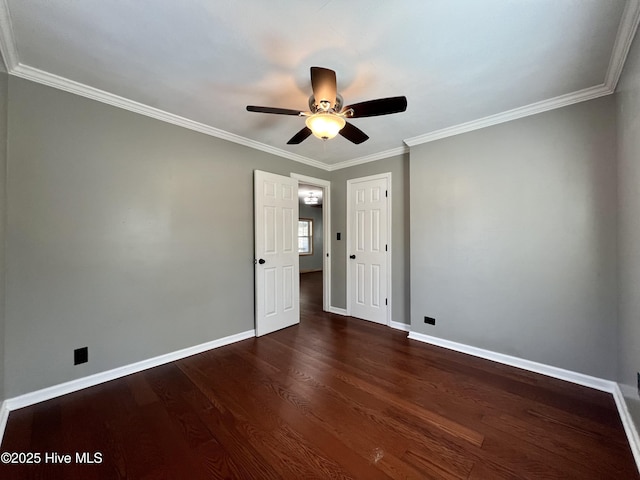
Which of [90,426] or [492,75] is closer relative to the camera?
[90,426]

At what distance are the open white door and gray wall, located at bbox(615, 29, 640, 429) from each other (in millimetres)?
3036

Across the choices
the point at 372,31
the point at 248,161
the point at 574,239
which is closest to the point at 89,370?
the point at 248,161

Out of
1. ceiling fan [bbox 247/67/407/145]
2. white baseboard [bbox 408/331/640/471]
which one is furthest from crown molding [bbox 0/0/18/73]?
Result: white baseboard [bbox 408/331/640/471]

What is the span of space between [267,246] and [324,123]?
186 centimetres

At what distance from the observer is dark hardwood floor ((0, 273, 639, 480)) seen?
1349 mm

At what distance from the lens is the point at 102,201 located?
210cm

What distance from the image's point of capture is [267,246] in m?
3.23

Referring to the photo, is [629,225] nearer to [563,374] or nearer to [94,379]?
[563,374]

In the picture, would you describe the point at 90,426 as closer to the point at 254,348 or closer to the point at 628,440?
the point at 254,348

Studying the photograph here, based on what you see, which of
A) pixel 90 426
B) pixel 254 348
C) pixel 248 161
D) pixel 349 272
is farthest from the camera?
pixel 349 272

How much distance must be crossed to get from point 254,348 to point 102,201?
2.00 metres

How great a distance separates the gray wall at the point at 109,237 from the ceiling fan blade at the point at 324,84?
1673mm

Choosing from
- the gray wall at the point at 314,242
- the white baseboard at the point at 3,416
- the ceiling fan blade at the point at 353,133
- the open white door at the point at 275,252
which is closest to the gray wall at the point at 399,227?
the open white door at the point at 275,252

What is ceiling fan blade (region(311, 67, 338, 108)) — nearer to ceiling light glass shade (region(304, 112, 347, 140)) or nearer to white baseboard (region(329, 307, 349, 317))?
ceiling light glass shade (region(304, 112, 347, 140))
